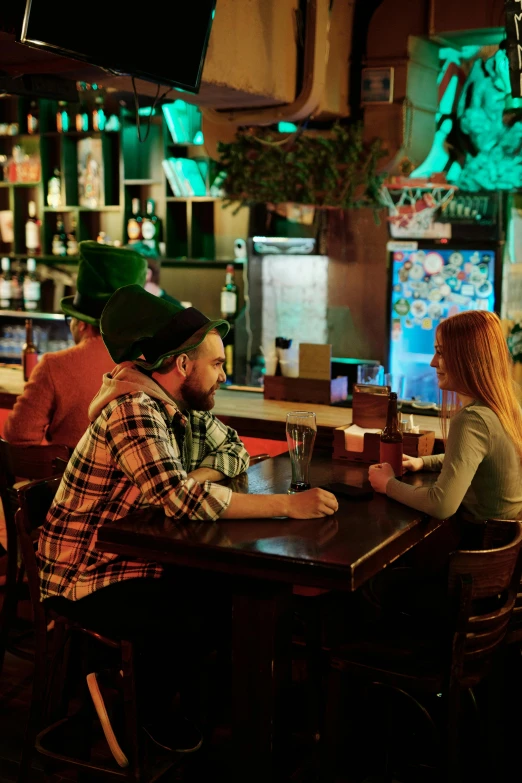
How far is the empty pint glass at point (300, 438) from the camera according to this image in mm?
2652

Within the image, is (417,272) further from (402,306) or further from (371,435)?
(371,435)

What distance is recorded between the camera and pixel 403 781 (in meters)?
2.82

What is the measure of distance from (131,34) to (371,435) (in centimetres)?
184

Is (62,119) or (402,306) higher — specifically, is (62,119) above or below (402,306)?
above

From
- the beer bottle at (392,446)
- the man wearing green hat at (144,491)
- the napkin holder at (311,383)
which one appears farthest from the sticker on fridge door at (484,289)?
the man wearing green hat at (144,491)

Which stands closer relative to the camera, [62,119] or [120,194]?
[120,194]

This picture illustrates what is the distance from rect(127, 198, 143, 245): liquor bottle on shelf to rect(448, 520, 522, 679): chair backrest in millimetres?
5412

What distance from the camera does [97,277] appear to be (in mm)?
3947

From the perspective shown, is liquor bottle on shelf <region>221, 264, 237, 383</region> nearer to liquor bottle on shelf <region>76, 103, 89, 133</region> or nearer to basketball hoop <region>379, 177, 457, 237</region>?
basketball hoop <region>379, 177, 457, 237</region>

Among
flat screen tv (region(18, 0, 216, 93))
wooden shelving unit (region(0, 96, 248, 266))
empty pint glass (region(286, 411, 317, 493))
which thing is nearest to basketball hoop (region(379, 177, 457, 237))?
wooden shelving unit (region(0, 96, 248, 266))

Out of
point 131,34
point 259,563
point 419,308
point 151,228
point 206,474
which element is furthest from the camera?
point 151,228

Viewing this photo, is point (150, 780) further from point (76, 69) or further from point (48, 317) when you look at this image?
point (48, 317)

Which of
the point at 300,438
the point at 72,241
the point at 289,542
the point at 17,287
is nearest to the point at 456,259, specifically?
the point at 300,438

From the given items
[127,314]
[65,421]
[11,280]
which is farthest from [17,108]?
[127,314]
